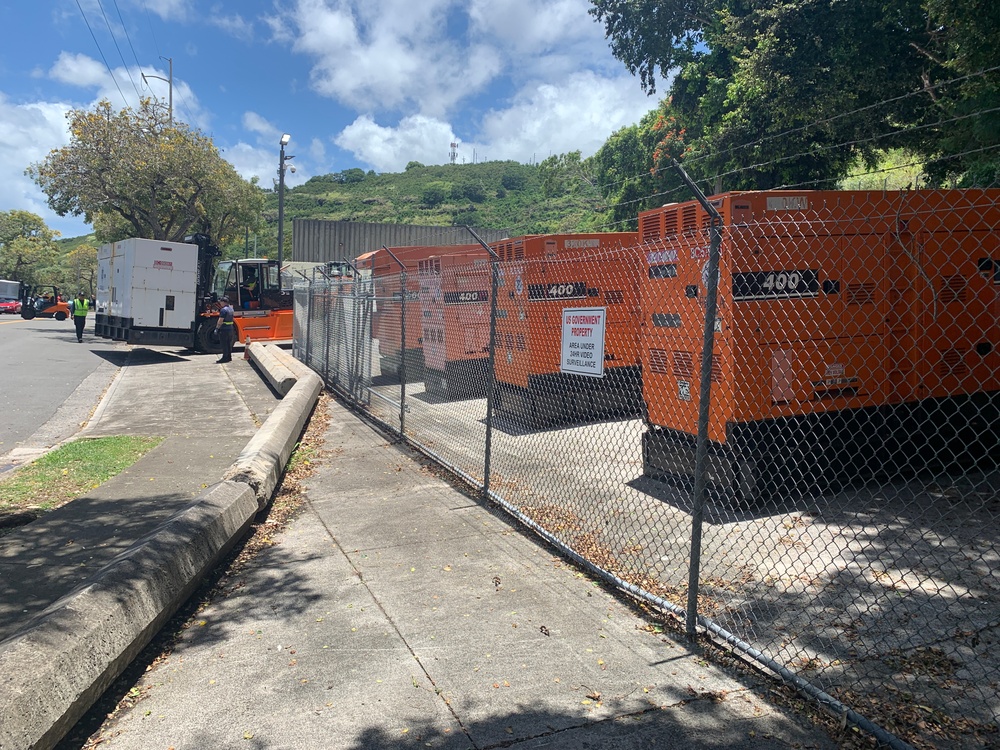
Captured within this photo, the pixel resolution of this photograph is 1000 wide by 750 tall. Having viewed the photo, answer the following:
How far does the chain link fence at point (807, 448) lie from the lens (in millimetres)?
3850

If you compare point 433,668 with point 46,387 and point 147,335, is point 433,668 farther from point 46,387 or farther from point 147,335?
point 147,335

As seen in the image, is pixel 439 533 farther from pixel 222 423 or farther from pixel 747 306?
pixel 222 423

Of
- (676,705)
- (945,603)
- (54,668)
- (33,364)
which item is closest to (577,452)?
(945,603)

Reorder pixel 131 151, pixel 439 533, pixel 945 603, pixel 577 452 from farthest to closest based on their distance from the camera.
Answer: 1. pixel 131 151
2. pixel 577 452
3. pixel 439 533
4. pixel 945 603

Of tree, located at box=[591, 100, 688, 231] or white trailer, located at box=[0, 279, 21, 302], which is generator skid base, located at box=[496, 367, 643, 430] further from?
white trailer, located at box=[0, 279, 21, 302]

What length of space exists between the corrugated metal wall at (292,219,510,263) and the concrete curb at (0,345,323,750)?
35.4 m

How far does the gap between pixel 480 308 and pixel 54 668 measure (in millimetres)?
8115

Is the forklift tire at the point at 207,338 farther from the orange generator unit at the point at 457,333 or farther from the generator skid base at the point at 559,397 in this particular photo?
the generator skid base at the point at 559,397

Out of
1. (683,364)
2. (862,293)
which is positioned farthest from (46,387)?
(862,293)

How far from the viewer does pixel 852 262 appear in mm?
6645

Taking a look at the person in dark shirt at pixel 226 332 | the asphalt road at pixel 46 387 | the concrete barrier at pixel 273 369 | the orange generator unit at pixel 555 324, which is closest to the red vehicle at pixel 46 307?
the asphalt road at pixel 46 387

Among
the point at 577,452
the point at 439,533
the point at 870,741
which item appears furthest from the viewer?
the point at 577,452

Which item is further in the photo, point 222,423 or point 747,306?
point 222,423

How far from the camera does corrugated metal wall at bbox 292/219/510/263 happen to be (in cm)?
4056
